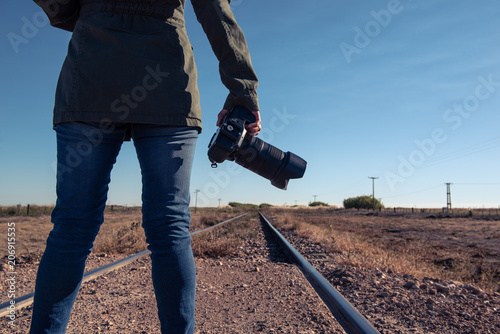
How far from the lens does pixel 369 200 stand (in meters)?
104

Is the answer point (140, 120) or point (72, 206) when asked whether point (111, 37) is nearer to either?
point (140, 120)

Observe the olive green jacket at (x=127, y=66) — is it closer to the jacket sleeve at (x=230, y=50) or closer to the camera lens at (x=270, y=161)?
the jacket sleeve at (x=230, y=50)

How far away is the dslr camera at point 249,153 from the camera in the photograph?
190 centimetres

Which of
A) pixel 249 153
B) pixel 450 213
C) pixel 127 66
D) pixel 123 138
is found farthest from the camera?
pixel 450 213

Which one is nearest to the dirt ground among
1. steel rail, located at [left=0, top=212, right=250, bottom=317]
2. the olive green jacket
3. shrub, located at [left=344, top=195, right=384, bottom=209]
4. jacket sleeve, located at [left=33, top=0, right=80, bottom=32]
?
steel rail, located at [left=0, top=212, right=250, bottom=317]

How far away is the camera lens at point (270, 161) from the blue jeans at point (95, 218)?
1.71ft

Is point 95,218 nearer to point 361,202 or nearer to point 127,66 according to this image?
point 127,66

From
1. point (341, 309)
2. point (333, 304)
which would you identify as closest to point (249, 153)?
point (341, 309)

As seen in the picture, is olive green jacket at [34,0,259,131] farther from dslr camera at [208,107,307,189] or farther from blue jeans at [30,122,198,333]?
dslr camera at [208,107,307,189]

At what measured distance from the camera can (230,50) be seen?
6.00ft

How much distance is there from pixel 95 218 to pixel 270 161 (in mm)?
991

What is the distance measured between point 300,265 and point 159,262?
3.47m

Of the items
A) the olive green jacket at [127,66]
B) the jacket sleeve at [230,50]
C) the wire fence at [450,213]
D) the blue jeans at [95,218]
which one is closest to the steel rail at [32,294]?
the blue jeans at [95,218]

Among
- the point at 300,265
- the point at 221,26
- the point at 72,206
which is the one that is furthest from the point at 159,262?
the point at 300,265
